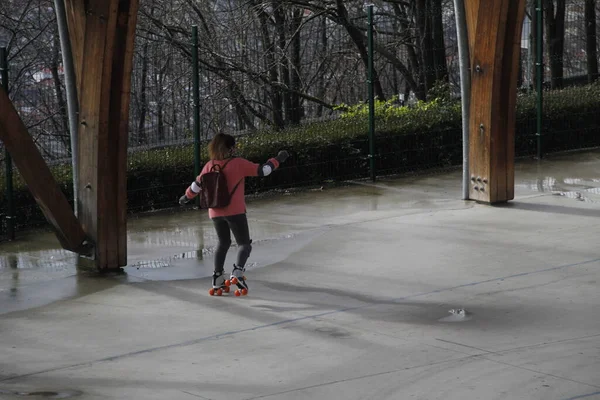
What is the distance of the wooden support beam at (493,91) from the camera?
42.3 ft

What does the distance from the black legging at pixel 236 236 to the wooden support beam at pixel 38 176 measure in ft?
5.63

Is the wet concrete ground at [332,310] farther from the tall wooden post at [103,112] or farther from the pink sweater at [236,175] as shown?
the pink sweater at [236,175]

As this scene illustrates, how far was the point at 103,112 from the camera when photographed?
33.6 feet

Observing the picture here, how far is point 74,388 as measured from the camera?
7047mm

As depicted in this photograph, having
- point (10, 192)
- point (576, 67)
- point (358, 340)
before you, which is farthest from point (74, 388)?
point (576, 67)

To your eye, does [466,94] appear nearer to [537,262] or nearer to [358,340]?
[537,262]

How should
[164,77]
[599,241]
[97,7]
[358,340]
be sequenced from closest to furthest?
1. [358,340]
2. [97,7]
3. [599,241]
4. [164,77]

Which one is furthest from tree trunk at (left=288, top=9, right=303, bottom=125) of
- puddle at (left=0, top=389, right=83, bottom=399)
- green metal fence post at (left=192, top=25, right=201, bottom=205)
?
puddle at (left=0, top=389, right=83, bottom=399)

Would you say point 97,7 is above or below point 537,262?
above

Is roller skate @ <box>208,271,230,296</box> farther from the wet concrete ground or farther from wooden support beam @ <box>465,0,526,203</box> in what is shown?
wooden support beam @ <box>465,0,526,203</box>

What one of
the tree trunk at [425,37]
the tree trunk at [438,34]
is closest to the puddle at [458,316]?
the tree trunk at [425,37]

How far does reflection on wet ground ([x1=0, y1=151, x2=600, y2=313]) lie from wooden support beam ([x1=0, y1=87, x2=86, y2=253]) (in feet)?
1.26

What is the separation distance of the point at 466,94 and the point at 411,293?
186 inches

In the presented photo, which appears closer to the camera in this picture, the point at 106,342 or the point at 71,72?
the point at 106,342
